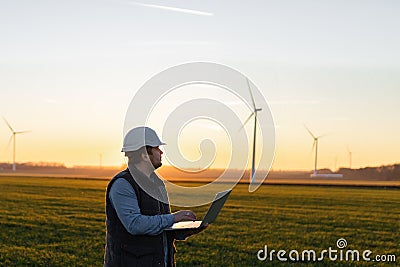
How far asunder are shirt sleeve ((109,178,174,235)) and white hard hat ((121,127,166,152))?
21 centimetres

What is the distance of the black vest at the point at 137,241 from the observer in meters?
3.90

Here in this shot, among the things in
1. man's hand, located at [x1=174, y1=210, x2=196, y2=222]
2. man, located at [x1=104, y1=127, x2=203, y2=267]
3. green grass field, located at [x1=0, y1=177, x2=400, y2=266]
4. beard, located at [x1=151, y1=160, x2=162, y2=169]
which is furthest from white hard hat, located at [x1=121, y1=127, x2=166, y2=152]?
green grass field, located at [x1=0, y1=177, x2=400, y2=266]

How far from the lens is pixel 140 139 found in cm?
379

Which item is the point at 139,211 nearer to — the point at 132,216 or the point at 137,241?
the point at 132,216

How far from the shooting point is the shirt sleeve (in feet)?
12.3

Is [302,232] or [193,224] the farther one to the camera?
[302,232]

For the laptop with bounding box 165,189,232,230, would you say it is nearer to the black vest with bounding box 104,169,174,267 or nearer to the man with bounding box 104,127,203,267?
the man with bounding box 104,127,203,267

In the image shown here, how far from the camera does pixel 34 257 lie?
417 inches

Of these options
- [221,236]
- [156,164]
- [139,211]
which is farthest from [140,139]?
[221,236]

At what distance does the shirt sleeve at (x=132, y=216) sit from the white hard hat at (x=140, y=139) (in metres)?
0.21

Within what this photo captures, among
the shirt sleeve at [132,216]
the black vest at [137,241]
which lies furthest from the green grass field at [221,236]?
the shirt sleeve at [132,216]

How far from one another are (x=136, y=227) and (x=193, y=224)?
372 mm

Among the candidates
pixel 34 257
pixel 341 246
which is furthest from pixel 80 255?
pixel 341 246

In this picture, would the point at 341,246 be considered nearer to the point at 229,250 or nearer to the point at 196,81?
the point at 229,250
